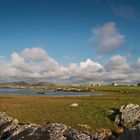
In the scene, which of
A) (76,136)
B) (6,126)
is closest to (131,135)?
(76,136)

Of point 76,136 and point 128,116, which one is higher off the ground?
point 76,136

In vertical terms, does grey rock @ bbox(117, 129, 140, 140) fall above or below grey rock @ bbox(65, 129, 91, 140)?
above

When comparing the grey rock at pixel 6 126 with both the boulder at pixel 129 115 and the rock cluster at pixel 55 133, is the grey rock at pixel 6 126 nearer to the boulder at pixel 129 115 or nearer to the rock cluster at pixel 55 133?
the rock cluster at pixel 55 133

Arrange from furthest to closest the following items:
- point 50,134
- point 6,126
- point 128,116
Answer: point 128,116 < point 6,126 < point 50,134

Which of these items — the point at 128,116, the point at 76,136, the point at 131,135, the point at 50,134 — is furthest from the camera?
the point at 128,116

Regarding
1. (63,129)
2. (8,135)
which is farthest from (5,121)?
(63,129)

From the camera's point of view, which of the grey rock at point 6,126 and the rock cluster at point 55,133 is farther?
the grey rock at point 6,126

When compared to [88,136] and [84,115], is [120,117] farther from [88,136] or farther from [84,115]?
[88,136]

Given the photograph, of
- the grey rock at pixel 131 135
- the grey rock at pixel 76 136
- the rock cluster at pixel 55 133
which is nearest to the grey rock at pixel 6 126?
the rock cluster at pixel 55 133

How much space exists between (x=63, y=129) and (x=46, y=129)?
118cm

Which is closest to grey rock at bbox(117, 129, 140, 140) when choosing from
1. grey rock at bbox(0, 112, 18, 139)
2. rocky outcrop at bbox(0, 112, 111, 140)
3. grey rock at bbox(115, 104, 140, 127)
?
rocky outcrop at bbox(0, 112, 111, 140)

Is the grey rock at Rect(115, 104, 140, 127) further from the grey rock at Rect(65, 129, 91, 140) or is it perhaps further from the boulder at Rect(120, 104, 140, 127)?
the grey rock at Rect(65, 129, 91, 140)

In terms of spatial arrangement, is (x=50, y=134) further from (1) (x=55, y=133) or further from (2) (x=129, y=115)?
(2) (x=129, y=115)

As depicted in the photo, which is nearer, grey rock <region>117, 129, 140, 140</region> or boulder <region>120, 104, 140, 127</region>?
grey rock <region>117, 129, 140, 140</region>
